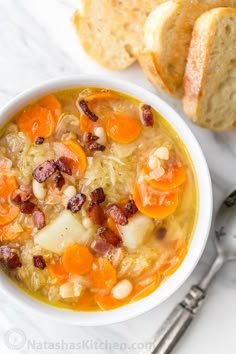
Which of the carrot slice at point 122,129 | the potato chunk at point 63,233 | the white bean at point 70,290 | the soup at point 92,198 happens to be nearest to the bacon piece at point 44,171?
the soup at point 92,198

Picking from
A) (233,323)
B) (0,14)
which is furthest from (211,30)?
(233,323)

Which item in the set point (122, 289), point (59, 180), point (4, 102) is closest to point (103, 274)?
point (122, 289)

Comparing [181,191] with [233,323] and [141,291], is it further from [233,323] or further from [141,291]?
[233,323]

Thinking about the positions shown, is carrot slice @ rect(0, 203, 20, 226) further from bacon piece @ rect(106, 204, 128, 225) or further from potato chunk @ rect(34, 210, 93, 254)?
bacon piece @ rect(106, 204, 128, 225)

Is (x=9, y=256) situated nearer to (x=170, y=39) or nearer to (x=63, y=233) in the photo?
(x=63, y=233)

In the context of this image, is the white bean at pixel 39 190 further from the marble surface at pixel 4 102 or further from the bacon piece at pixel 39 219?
the marble surface at pixel 4 102

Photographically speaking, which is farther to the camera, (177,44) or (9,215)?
(177,44)

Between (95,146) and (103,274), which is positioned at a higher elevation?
(95,146)

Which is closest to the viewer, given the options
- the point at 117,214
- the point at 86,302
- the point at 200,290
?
the point at 117,214
